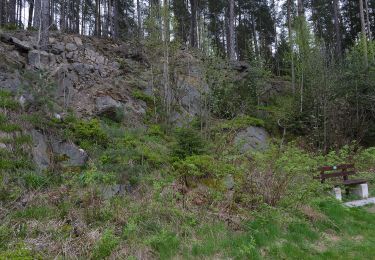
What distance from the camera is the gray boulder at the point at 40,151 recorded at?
253 inches

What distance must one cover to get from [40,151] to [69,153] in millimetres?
636

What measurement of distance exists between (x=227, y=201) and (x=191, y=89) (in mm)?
8343

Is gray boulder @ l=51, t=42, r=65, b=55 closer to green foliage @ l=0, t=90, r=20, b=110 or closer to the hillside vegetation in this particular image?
the hillside vegetation

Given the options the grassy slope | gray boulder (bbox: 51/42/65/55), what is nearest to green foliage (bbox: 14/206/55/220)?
the grassy slope

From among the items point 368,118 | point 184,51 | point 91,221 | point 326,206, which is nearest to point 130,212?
point 91,221

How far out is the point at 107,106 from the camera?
1059 centimetres

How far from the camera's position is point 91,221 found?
15.2ft

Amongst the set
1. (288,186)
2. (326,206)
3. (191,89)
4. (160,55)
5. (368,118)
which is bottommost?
(326,206)

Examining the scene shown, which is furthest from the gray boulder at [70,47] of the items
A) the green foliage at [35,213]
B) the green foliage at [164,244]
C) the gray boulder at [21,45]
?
the green foliage at [164,244]

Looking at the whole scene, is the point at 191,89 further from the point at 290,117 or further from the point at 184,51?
the point at 290,117

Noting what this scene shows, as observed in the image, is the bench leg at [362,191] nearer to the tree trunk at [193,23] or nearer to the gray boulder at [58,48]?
the gray boulder at [58,48]

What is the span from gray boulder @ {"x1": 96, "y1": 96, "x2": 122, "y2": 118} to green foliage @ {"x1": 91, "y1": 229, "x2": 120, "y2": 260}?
667 cm

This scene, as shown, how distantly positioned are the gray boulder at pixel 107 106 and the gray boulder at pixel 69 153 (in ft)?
10.0

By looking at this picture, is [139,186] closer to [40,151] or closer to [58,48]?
[40,151]
